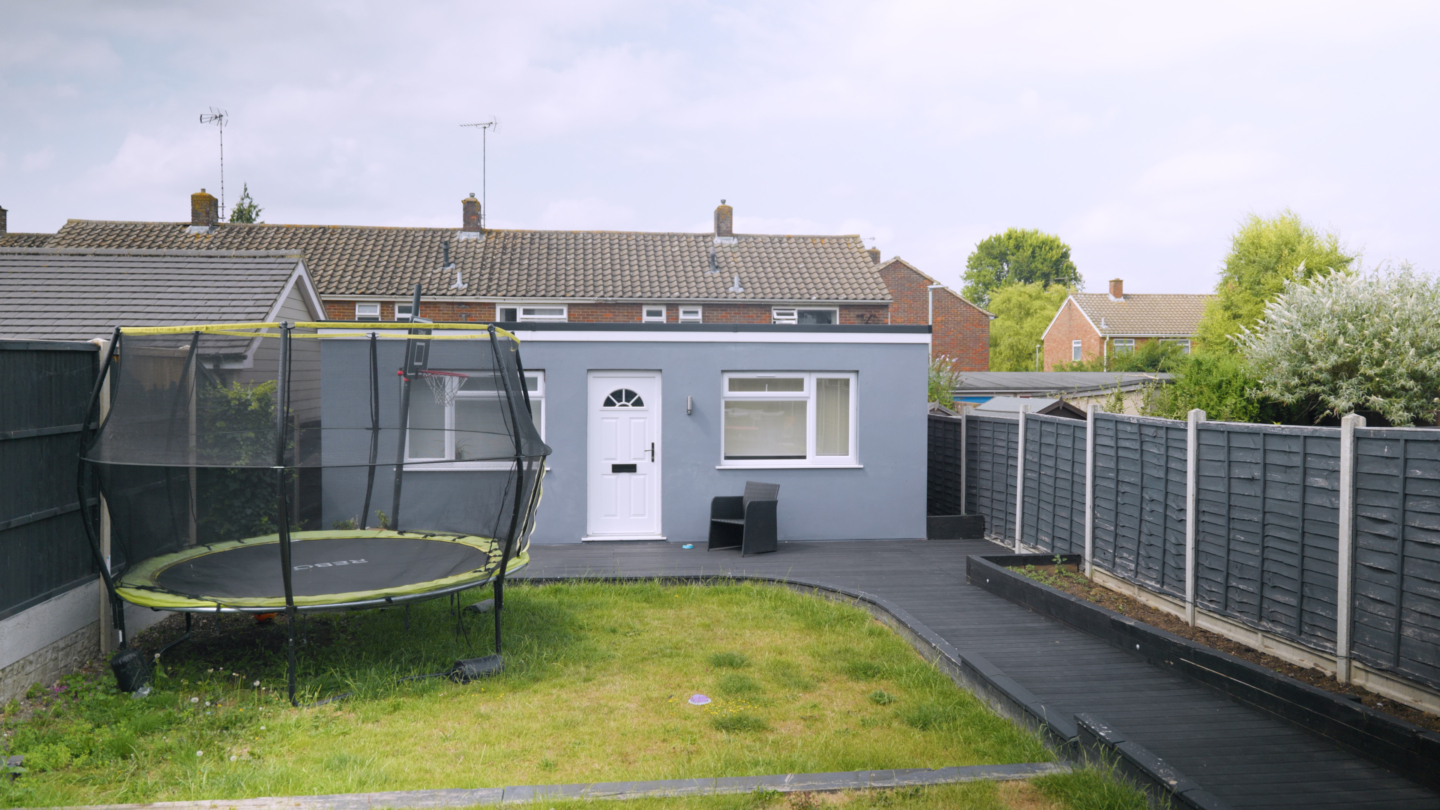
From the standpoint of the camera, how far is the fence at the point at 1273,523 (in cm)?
453

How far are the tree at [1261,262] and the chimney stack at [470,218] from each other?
23634 mm

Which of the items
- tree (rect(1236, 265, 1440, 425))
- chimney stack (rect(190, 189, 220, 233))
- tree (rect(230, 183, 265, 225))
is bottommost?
tree (rect(1236, 265, 1440, 425))

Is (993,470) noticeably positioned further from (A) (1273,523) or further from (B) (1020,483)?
(A) (1273,523)

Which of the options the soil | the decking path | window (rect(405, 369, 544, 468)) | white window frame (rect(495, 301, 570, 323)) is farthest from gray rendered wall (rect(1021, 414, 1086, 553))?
white window frame (rect(495, 301, 570, 323))

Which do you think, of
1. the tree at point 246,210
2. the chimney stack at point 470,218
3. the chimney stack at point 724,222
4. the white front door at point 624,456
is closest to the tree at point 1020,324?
the chimney stack at point 724,222

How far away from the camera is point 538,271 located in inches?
857

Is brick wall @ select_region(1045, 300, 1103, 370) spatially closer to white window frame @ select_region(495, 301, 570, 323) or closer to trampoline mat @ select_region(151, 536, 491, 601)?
white window frame @ select_region(495, 301, 570, 323)

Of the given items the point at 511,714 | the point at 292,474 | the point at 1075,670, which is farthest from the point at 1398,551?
the point at 292,474

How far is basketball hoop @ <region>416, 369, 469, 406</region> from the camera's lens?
7770 mm

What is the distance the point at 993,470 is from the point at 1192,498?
4.30m

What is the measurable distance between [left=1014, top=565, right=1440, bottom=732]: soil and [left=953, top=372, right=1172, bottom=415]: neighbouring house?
1070 centimetres

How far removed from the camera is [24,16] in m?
7.53

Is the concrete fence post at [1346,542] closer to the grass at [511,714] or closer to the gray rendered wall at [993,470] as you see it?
the grass at [511,714]

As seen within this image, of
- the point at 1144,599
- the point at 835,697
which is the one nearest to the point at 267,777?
the point at 835,697
